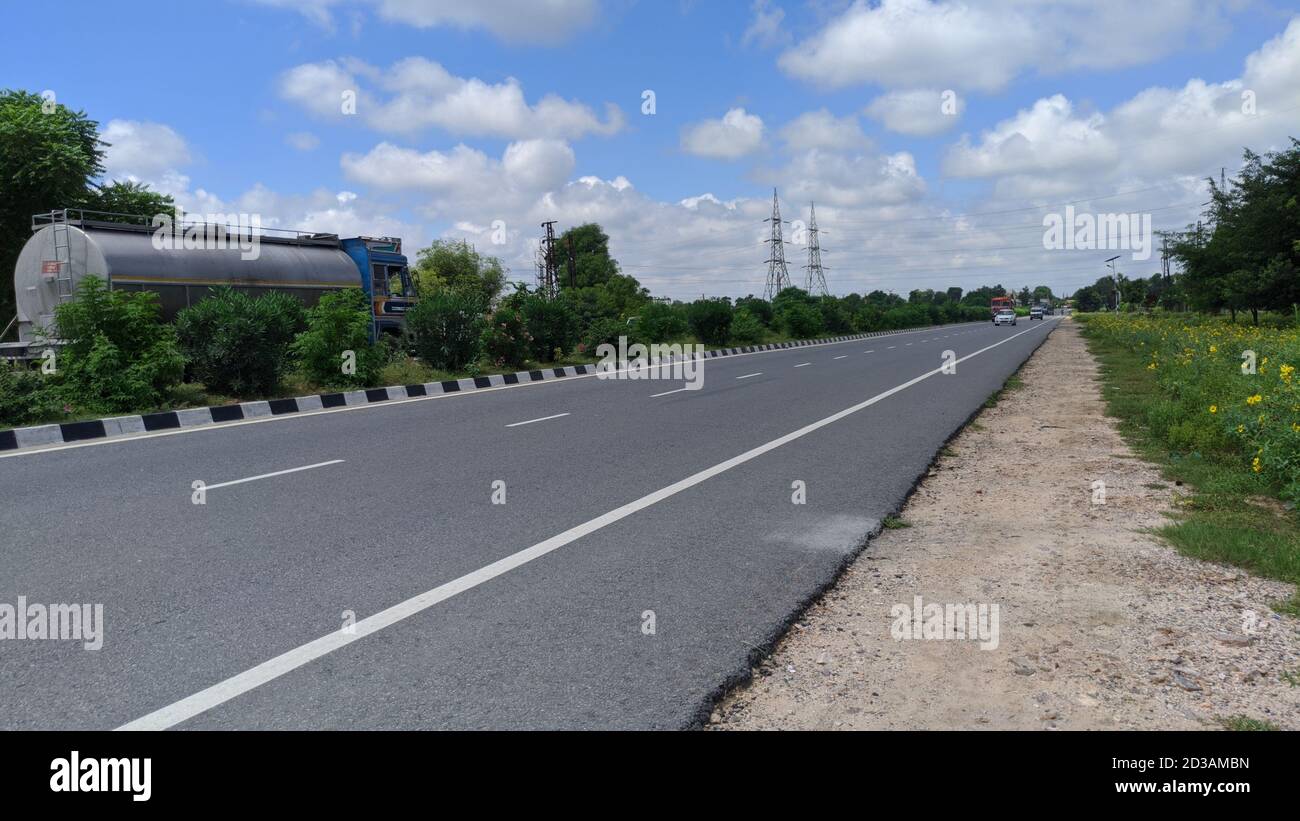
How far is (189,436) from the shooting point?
36.4 ft

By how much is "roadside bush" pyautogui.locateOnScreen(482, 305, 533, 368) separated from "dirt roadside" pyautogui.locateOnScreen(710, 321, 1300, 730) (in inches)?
653

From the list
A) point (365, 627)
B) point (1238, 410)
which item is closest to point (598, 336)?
point (1238, 410)

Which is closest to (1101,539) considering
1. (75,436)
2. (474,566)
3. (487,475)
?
(474,566)

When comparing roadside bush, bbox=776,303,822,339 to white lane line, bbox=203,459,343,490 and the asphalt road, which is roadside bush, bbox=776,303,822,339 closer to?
→ the asphalt road

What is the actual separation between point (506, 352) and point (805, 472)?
15555 mm

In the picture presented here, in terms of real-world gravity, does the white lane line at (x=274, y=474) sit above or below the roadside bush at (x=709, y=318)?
below

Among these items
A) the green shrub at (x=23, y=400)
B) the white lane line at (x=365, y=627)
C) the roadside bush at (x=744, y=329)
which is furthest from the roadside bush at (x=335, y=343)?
the roadside bush at (x=744, y=329)

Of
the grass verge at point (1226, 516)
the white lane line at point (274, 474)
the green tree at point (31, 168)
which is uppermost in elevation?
the green tree at point (31, 168)

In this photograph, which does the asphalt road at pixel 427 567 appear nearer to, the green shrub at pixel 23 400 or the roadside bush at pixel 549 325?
the green shrub at pixel 23 400

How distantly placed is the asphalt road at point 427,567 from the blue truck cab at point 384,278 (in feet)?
42.4

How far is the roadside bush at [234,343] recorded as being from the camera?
14.7 metres

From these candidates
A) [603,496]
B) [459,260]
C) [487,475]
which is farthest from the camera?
[459,260]

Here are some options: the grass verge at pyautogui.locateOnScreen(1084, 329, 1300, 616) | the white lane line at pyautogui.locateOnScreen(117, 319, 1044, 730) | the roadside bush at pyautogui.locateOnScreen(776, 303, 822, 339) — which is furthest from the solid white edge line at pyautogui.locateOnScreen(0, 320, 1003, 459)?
the roadside bush at pyautogui.locateOnScreen(776, 303, 822, 339)
